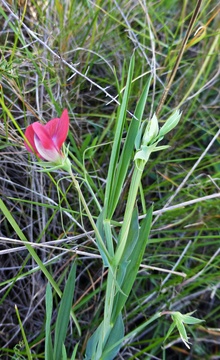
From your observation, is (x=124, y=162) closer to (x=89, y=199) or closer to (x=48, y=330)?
(x=48, y=330)

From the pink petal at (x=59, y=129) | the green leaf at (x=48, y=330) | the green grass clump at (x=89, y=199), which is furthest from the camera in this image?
the green grass clump at (x=89, y=199)

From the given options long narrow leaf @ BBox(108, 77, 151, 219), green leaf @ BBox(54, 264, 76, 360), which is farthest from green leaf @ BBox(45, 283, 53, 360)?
long narrow leaf @ BBox(108, 77, 151, 219)

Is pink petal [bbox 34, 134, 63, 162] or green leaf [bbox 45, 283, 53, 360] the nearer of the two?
pink petal [bbox 34, 134, 63, 162]

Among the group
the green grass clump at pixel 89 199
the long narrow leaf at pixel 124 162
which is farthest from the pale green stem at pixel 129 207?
the green grass clump at pixel 89 199

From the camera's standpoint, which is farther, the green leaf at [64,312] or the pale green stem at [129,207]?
the green leaf at [64,312]

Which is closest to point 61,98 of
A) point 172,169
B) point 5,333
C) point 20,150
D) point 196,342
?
point 20,150

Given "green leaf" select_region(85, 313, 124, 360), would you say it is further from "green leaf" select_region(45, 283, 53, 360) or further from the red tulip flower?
the red tulip flower

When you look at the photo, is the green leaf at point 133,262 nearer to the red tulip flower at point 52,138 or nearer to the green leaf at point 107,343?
the green leaf at point 107,343
